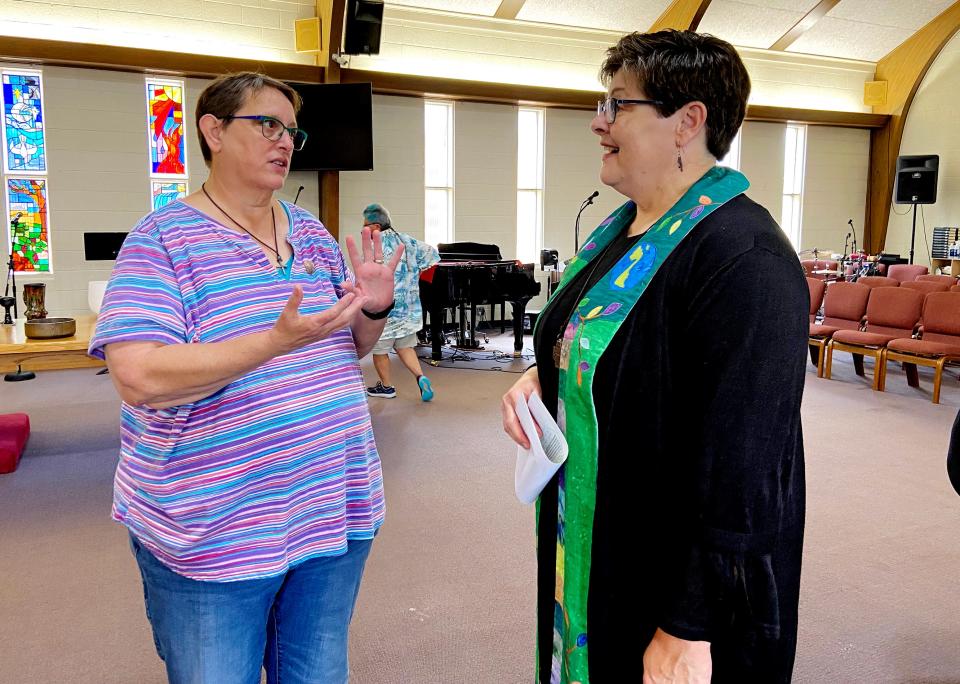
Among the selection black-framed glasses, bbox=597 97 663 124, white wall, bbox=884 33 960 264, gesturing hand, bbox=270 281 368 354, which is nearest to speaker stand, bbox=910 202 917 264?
white wall, bbox=884 33 960 264

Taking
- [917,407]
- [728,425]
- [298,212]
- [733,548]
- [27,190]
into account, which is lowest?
[917,407]

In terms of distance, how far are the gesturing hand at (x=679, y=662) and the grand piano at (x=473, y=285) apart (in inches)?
260

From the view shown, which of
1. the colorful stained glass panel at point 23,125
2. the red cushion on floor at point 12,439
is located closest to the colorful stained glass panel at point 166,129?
the colorful stained glass panel at point 23,125

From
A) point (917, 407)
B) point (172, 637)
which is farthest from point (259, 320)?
point (917, 407)

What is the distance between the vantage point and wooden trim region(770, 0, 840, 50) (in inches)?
427

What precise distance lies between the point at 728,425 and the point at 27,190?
9604 millimetres

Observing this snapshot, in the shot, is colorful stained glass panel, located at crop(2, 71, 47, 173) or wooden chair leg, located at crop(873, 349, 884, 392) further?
colorful stained glass panel, located at crop(2, 71, 47, 173)

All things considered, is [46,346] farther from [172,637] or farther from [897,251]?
[897,251]

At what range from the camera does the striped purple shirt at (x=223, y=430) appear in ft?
3.96

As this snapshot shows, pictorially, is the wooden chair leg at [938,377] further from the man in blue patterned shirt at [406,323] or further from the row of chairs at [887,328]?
the man in blue patterned shirt at [406,323]

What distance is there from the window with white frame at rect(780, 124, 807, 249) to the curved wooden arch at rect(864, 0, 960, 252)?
4.84 feet

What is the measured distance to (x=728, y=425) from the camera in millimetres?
1010

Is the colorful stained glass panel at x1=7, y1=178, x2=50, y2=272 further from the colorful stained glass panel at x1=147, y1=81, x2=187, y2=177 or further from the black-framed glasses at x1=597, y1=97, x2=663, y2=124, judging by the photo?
the black-framed glasses at x1=597, y1=97, x2=663, y2=124

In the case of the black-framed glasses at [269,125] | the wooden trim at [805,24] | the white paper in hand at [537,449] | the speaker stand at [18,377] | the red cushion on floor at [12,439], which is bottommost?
the speaker stand at [18,377]
